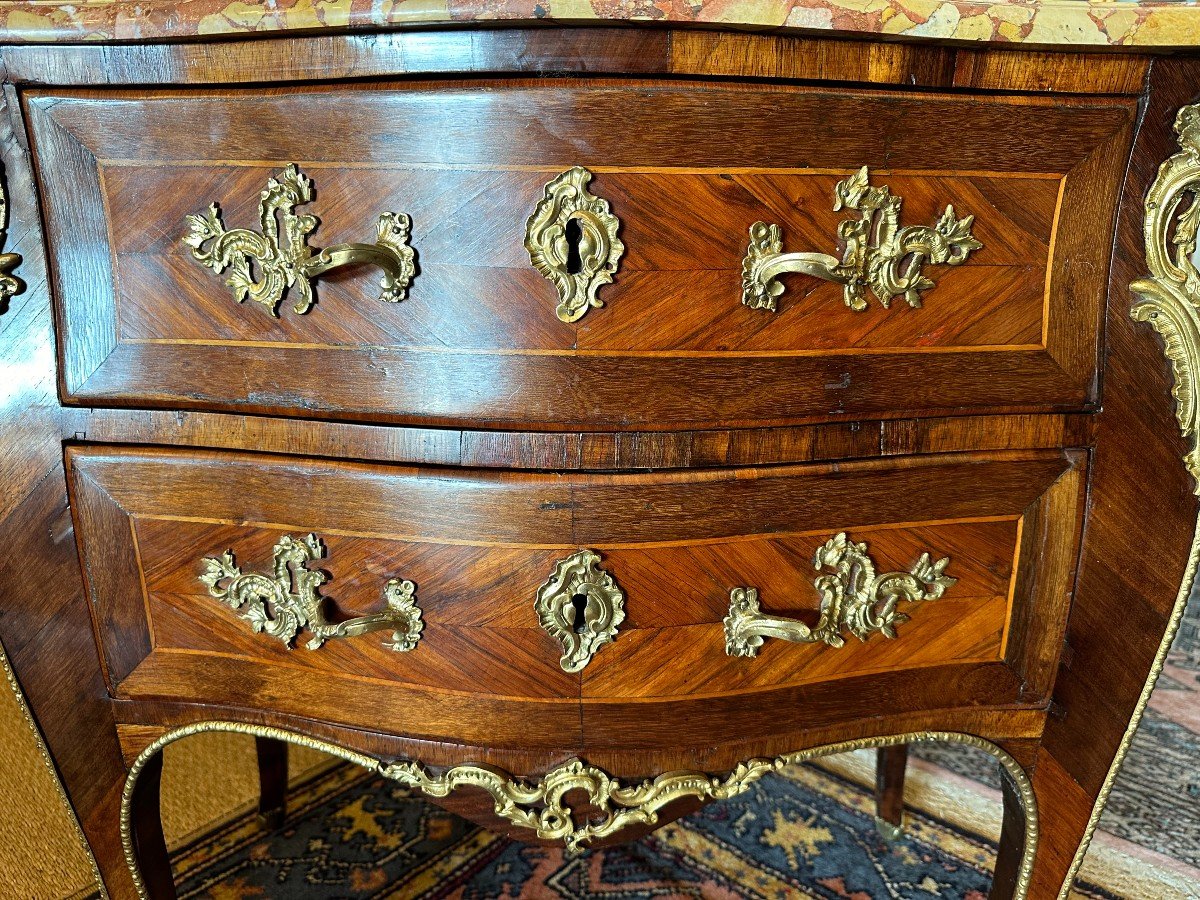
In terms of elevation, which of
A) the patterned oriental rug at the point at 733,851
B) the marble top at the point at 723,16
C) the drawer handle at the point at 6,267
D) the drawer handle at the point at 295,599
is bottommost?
the patterned oriental rug at the point at 733,851

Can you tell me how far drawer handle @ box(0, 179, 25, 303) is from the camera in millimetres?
555

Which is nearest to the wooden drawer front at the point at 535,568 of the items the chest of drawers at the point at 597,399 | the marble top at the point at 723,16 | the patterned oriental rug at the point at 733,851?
the chest of drawers at the point at 597,399

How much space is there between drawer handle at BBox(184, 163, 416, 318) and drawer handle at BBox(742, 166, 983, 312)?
191 mm

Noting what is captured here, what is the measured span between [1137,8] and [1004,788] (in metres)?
0.53

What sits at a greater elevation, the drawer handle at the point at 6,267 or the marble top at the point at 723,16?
the marble top at the point at 723,16

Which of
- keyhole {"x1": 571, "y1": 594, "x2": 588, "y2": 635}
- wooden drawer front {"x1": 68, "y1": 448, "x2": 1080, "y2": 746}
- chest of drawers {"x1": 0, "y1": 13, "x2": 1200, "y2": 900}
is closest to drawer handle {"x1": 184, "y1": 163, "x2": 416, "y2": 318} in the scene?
chest of drawers {"x1": 0, "y1": 13, "x2": 1200, "y2": 900}

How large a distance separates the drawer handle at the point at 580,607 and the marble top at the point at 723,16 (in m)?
0.29

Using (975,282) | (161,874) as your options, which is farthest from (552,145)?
(161,874)

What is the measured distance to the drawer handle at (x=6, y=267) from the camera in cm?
55

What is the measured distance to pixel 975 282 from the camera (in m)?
0.55

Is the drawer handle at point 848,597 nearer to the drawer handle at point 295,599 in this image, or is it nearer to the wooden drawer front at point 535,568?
the wooden drawer front at point 535,568

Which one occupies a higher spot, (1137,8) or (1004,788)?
(1137,8)

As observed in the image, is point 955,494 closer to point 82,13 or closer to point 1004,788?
point 1004,788

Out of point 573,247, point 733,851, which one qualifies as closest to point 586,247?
point 573,247
